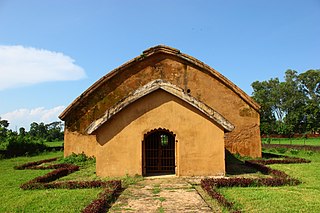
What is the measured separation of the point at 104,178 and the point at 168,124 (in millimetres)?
3466

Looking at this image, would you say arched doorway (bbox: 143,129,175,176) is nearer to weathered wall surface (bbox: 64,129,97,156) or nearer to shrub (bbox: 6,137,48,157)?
weathered wall surface (bbox: 64,129,97,156)

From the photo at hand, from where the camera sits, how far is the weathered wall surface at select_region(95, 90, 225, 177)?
40.4 feet

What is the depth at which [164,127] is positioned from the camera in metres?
12.6

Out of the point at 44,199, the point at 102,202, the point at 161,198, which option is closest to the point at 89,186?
the point at 44,199

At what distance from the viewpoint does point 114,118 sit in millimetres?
12500

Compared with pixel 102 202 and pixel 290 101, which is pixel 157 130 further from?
pixel 290 101

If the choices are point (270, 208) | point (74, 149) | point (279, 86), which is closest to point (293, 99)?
point (279, 86)

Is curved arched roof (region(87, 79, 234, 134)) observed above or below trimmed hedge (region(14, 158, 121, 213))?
above

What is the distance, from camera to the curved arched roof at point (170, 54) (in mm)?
19109

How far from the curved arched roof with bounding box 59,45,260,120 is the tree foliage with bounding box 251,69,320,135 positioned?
42.4 meters

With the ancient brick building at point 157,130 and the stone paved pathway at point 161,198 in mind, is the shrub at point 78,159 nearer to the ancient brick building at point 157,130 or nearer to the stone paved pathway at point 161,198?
the ancient brick building at point 157,130

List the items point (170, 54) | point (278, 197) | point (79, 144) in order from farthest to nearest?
point (170, 54) → point (79, 144) → point (278, 197)

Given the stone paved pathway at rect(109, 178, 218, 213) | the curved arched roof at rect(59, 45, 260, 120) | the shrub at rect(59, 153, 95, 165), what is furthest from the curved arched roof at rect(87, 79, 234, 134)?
the curved arched roof at rect(59, 45, 260, 120)

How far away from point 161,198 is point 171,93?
201 inches
